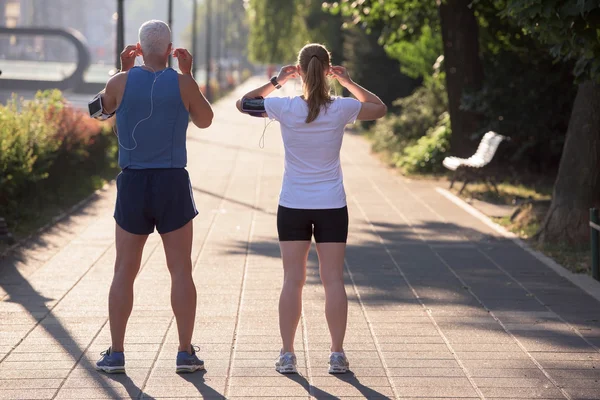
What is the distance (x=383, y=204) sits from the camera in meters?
14.9

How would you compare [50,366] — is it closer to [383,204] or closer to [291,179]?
[291,179]

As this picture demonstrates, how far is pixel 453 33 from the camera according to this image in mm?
19203

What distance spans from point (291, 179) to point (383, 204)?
913cm

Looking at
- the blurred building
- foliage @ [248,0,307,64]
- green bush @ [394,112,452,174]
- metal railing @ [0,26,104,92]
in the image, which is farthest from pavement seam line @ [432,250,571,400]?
the blurred building

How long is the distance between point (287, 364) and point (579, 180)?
6003mm

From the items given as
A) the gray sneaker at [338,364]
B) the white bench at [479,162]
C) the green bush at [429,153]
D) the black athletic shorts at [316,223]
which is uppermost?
the black athletic shorts at [316,223]

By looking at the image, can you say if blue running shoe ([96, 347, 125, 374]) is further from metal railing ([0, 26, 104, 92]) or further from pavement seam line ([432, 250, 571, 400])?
metal railing ([0, 26, 104, 92])

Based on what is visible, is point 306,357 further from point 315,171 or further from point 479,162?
point 479,162

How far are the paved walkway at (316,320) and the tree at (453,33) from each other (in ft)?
22.6

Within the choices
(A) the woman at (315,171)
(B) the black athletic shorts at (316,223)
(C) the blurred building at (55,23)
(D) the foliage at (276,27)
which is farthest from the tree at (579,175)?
(C) the blurred building at (55,23)

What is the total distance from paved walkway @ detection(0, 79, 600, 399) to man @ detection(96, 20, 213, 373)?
60 cm

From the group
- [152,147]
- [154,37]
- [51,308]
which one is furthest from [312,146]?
[51,308]

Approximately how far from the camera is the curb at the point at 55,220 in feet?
33.7

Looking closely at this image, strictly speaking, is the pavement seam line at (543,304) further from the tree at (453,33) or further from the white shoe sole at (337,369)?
the tree at (453,33)
